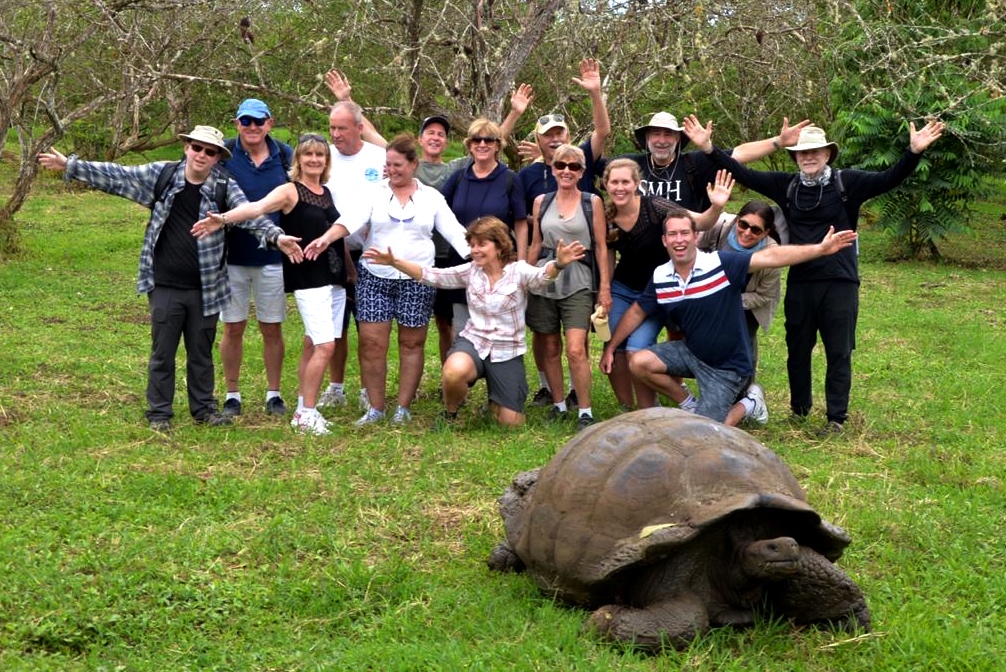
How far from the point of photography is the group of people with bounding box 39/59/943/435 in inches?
264

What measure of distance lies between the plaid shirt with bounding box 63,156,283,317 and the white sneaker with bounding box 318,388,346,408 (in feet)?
4.03

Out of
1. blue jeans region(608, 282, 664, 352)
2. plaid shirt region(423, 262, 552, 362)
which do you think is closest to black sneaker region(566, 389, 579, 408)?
blue jeans region(608, 282, 664, 352)

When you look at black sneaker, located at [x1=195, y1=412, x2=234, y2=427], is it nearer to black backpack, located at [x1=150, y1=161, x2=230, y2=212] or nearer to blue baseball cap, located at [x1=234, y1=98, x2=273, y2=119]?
black backpack, located at [x1=150, y1=161, x2=230, y2=212]

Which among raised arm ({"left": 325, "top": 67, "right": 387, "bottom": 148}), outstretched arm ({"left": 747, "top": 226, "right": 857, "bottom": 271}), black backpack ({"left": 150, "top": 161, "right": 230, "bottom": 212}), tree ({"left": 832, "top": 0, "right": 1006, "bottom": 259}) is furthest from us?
tree ({"left": 832, "top": 0, "right": 1006, "bottom": 259})

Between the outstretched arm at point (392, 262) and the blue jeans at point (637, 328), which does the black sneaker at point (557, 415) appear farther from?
the outstretched arm at point (392, 262)

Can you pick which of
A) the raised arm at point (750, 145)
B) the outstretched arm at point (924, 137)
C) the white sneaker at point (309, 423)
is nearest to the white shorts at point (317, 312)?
the white sneaker at point (309, 423)

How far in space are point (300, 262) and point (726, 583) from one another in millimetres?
3698

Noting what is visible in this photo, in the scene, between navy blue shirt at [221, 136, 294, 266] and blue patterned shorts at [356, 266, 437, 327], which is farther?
blue patterned shorts at [356, 266, 437, 327]

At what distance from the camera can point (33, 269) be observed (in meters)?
13.0


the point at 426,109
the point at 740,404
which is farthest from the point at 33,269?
the point at 740,404

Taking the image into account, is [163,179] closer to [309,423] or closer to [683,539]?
[309,423]

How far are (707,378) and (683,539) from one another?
9.38 feet

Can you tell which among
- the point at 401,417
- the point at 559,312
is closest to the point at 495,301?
the point at 559,312

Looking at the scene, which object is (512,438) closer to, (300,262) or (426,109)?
(300,262)
